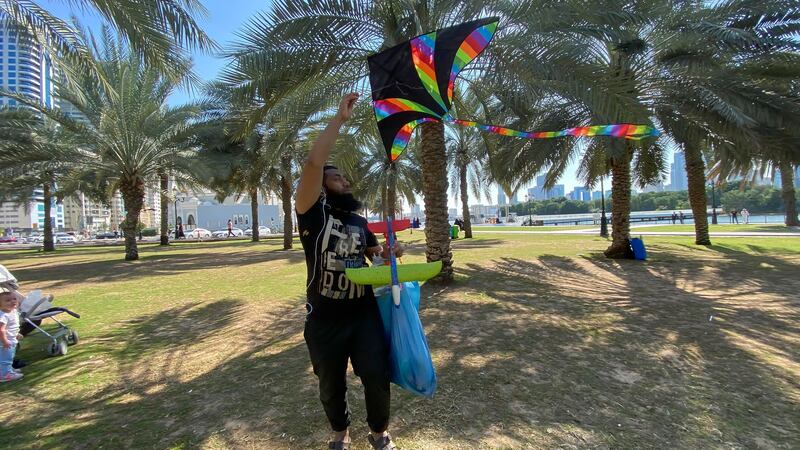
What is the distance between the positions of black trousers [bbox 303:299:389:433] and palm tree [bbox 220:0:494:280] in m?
5.13

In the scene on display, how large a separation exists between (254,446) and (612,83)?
583 cm

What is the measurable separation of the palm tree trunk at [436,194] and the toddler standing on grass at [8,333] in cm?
556

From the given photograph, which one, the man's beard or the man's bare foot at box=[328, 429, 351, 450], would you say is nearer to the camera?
the man's beard

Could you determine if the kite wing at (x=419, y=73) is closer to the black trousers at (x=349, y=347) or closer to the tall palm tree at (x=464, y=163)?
the black trousers at (x=349, y=347)

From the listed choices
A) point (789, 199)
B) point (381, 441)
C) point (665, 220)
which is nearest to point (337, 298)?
point (381, 441)

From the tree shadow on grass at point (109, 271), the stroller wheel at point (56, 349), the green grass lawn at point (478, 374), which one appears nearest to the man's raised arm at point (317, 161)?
the green grass lawn at point (478, 374)

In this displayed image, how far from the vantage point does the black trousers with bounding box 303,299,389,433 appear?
84.4 inches

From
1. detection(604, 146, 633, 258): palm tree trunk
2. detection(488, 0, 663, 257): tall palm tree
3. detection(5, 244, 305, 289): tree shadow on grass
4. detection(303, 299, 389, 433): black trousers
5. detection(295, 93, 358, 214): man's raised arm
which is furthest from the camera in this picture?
detection(604, 146, 633, 258): palm tree trunk

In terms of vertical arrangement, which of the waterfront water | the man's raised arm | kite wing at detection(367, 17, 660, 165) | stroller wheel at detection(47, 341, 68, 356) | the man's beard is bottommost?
stroller wheel at detection(47, 341, 68, 356)

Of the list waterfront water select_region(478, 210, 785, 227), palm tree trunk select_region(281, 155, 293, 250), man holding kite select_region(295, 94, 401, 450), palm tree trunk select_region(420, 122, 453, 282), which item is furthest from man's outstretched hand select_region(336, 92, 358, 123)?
waterfront water select_region(478, 210, 785, 227)

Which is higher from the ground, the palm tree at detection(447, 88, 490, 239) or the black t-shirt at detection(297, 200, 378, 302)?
the palm tree at detection(447, 88, 490, 239)

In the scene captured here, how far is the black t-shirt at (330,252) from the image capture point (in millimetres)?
2170

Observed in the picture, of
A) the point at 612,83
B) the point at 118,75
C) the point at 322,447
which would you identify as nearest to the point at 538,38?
the point at 612,83

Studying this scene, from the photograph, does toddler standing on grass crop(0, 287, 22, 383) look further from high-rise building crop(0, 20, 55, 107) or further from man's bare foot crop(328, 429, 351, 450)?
man's bare foot crop(328, 429, 351, 450)
